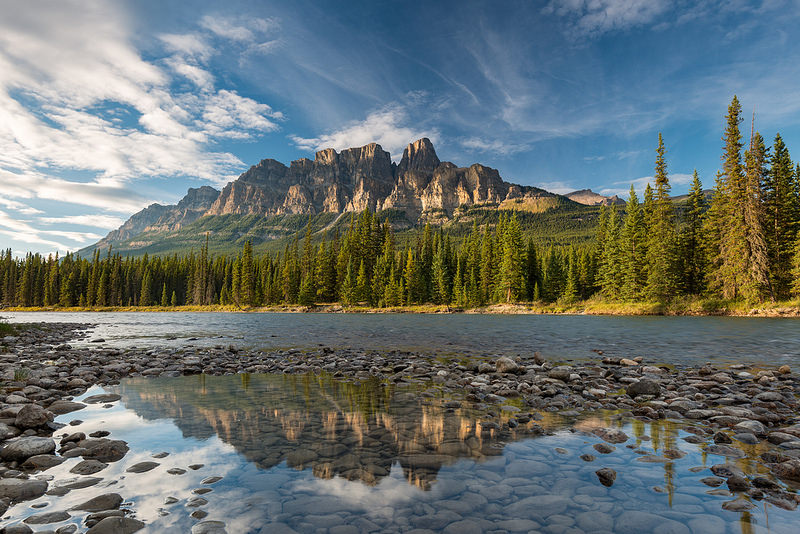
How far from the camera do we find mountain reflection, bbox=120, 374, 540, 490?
6004mm

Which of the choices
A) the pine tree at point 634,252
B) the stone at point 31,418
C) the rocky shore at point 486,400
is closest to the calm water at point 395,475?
the rocky shore at point 486,400

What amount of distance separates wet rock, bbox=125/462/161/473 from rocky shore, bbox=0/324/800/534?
49 centimetres

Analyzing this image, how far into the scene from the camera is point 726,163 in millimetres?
45688

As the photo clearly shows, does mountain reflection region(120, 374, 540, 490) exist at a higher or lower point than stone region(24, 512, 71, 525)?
lower

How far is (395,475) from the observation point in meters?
5.48

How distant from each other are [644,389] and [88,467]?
12.0 metres

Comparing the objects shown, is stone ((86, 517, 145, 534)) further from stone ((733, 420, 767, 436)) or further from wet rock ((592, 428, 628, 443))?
stone ((733, 420, 767, 436))

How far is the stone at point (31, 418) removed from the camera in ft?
23.9

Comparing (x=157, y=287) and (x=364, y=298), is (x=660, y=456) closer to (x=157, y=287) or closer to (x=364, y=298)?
(x=364, y=298)

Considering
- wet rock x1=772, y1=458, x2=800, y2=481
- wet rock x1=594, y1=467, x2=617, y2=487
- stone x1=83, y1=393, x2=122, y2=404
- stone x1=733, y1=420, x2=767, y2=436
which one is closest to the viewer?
wet rock x1=772, y1=458, x2=800, y2=481

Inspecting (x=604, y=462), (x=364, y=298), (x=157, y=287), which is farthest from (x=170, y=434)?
(x=157, y=287)

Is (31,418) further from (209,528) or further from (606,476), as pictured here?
(606,476)

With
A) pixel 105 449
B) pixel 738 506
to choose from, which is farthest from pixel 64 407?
pixel 738 506

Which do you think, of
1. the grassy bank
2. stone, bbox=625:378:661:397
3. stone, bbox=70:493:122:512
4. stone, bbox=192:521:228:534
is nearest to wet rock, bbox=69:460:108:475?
stone, bbox=70:493:122:512
